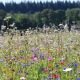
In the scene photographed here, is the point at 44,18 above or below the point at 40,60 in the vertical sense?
below

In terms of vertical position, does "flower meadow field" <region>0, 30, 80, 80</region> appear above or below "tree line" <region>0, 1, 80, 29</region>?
above

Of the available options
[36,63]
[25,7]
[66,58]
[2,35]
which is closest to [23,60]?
[36,63]

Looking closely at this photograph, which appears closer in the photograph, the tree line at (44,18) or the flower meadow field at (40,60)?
the flower meadow field at (40,60)

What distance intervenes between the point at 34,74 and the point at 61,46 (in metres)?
1.15

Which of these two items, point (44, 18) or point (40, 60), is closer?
point (40, 60)

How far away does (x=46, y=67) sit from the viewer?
416 cm

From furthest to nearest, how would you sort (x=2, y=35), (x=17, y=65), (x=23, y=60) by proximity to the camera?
(x=2, y=35) < (x=23, y=60) < (x=17, y=65)

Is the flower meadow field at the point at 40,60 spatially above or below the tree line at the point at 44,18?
above

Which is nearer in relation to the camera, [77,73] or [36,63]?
[77,73]

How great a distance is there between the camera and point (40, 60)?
4559mm

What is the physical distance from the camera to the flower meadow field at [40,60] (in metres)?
3.75

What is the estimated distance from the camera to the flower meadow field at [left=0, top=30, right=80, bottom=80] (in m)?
3.75

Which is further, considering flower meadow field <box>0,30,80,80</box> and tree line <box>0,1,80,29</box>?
tree line <box>0,1,80,29</box>

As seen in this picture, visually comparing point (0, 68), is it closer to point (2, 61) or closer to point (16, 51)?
point (2, 61)
